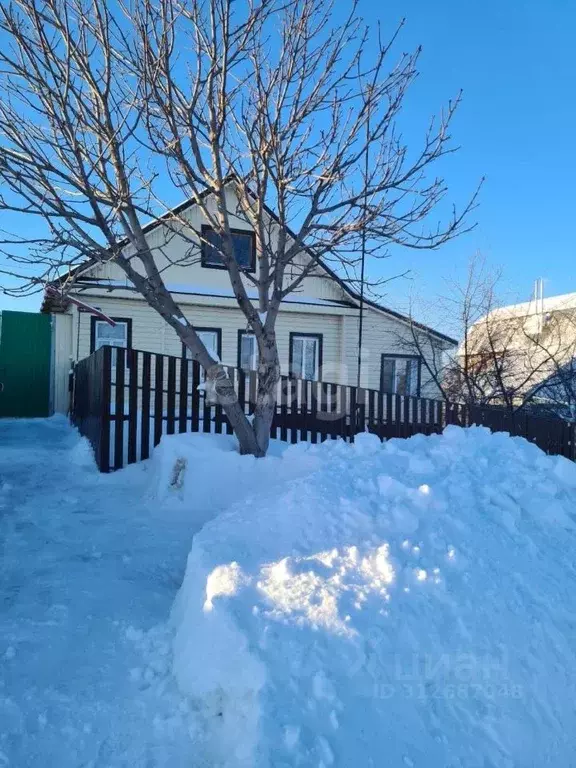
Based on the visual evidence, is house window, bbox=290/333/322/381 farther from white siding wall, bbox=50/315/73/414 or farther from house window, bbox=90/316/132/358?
white siding wall, bbox=50/315/73/414

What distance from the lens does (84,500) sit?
504 centimetres

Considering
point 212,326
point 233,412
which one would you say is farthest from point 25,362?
point 233,412

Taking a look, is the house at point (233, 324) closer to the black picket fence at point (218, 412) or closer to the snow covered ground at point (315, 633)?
the black picket fence at point (218, 412)

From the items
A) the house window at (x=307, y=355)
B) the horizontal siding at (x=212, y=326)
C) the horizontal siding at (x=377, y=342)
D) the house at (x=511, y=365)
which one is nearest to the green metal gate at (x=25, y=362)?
the horizontal siding at (x=212, y=326)

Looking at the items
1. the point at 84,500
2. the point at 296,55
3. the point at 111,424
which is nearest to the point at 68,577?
the point at 84,500

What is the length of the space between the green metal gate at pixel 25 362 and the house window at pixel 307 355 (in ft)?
21.4

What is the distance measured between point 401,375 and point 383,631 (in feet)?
44.7

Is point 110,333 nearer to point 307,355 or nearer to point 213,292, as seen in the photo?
point 213,292

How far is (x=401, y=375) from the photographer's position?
A: 15.4 metres

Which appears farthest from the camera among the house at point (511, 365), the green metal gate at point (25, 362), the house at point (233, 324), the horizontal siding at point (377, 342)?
the horizontal siding at point (377, 342)

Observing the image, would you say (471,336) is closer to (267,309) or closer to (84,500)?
(267,309)

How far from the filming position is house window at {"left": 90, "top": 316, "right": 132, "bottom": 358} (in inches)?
473

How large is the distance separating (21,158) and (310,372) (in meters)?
10.3

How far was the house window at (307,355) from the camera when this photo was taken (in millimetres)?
13961
